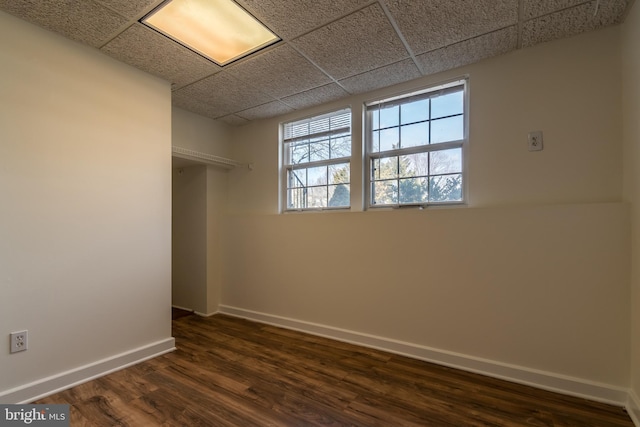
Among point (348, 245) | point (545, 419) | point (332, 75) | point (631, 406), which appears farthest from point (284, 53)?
point (631, 406)

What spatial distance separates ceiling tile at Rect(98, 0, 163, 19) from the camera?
1827 millimetres

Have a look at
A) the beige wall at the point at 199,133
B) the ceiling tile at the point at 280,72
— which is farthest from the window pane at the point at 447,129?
the beige wall at the point at 199,133

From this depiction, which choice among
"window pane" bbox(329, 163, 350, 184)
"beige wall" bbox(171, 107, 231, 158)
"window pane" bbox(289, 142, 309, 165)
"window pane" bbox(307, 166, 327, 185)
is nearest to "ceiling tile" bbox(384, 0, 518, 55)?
"window pane" bbox(329, 163, 350, 184)

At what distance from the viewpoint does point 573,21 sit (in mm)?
1995

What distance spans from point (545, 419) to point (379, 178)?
7.13 ft

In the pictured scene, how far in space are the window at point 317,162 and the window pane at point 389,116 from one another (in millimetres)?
372

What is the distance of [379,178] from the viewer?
304cm

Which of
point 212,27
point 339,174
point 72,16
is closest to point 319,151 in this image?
point 339,174

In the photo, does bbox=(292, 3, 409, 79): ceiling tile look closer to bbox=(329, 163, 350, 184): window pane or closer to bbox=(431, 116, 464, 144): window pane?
bbox=(431, 116, 464, 144): window pane

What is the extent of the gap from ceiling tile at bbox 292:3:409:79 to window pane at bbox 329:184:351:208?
1168 millimetres

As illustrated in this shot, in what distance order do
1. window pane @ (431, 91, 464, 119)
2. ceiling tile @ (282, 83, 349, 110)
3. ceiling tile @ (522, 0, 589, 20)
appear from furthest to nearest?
1. ceiling tile @ (282, 83, 349, 110)
2. window pane @ (431, 91, 464, 119)
3. ceiling tile @ (522, 0, 589, 20)

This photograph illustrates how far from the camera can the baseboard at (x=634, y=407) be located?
5.58 ft

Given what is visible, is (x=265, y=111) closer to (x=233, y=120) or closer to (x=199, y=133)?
(x=233, y=120)

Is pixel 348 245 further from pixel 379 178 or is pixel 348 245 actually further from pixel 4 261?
pixel 4 261
